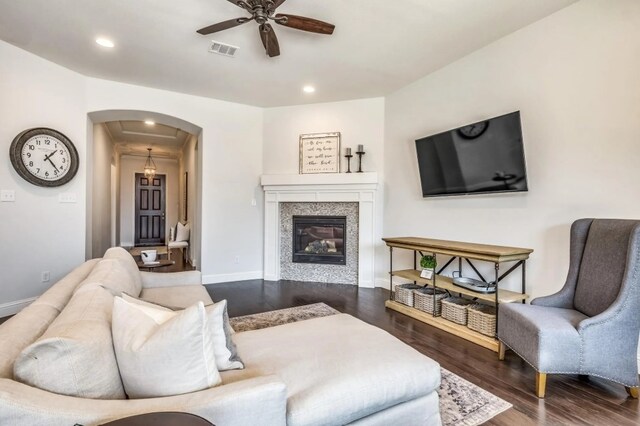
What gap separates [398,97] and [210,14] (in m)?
2.62

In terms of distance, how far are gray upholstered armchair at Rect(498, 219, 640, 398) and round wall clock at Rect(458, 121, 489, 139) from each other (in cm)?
126

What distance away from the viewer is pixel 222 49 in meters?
3.30

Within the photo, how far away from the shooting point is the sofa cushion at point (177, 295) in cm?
236

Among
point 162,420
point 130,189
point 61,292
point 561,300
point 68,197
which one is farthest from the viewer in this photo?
point 130,189

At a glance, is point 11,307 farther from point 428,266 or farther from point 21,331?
point 428,266

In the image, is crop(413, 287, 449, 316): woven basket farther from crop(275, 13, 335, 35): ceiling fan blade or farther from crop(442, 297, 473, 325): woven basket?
crop(275, 13, 335, 35): ceiling fan blade

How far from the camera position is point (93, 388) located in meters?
0.98

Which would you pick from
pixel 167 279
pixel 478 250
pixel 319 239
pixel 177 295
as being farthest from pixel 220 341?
pixel 319 239

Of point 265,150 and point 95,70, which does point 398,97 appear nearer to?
point 265,150

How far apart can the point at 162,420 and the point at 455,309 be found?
9.32 feet

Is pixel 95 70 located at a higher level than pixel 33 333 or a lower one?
higher

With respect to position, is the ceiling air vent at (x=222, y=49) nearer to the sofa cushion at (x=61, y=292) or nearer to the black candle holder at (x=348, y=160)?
the black candle holder at (x=348, y=160)

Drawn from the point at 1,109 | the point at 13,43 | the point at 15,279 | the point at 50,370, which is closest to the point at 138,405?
the point at 50,370

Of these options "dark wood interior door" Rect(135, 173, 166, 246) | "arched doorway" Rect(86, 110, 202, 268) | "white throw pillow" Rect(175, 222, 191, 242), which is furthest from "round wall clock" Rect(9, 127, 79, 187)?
"dark wood interior door" Rect(135, 173, 166, 246)
